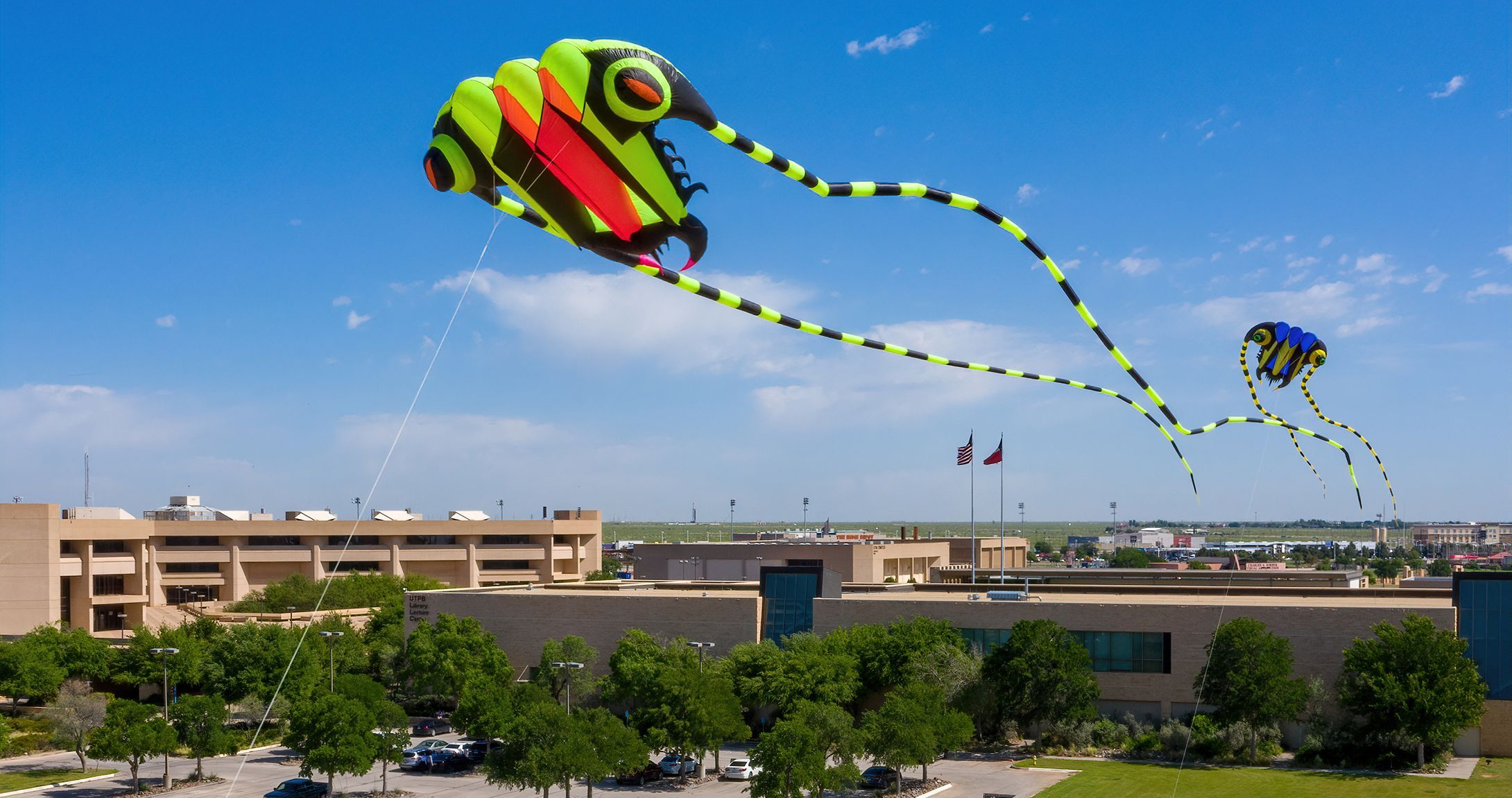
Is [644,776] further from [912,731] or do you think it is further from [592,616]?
[592,616]

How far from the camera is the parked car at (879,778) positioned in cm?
4031

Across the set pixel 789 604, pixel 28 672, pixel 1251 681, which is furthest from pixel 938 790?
pixel 28 672

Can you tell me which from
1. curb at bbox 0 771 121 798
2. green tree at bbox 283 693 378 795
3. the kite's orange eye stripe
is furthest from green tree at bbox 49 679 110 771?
the kite's orange eye stripe

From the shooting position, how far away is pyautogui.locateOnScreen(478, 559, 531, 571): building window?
110550 millimetres

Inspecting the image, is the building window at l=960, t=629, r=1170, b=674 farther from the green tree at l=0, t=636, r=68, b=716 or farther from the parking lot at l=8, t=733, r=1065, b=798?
the green tree at l=0, t=636, r=68, b=716

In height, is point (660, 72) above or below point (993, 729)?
above

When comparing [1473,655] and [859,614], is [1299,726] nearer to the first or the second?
[1473,655]

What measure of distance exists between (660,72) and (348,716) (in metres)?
33.1

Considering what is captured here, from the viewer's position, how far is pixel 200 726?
43.7 m

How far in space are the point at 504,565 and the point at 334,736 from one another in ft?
240

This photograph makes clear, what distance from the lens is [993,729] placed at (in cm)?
4853

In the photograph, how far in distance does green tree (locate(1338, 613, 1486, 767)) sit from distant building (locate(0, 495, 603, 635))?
58.6m

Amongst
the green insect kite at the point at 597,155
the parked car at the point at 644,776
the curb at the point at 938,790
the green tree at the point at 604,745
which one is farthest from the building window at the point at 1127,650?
the green insect kite at the point at 597,155

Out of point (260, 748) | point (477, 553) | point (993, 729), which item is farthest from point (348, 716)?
point (477, 553)
